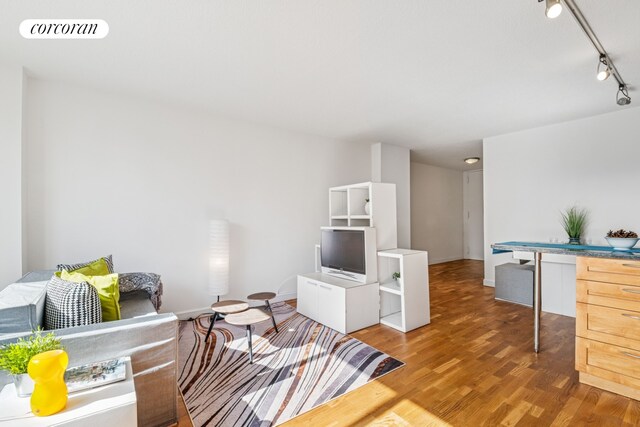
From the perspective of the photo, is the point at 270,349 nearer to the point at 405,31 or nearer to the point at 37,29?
the point at 405,31

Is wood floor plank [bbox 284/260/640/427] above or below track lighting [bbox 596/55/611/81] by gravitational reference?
below

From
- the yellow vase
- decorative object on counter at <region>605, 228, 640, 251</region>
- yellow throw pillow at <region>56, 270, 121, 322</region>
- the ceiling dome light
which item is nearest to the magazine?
the yellow vase

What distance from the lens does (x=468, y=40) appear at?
2.19 metres

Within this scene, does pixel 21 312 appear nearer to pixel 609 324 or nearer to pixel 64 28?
pixel 64 28

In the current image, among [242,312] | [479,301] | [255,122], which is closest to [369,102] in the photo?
[255,122]

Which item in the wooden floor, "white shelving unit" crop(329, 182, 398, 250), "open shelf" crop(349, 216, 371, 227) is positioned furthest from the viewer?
"open shelf" crop(349, 216, 371, 227)

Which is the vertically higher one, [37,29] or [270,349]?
[37,29]

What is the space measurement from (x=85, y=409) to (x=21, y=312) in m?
0.71

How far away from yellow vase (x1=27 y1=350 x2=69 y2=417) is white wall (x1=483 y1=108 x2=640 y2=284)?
5.41 metres

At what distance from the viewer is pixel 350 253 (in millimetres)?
3551

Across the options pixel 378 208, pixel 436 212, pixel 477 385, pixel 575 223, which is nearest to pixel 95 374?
pixel 477 385

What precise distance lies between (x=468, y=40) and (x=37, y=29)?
125 inches

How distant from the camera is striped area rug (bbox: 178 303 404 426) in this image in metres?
1.92

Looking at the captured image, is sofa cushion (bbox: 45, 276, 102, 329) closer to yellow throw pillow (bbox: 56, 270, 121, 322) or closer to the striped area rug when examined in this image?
yellow throw pillow (bbox: 56, 270, 121, 322)
